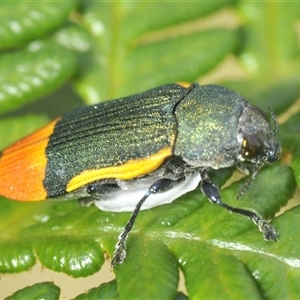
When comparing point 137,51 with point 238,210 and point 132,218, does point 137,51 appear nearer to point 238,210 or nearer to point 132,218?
point 132,218

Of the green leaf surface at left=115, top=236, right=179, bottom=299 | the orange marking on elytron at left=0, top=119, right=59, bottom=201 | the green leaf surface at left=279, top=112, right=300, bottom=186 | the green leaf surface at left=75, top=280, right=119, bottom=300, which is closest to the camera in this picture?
the green leaf surface at left=115, top=236, right=179, bottom=299

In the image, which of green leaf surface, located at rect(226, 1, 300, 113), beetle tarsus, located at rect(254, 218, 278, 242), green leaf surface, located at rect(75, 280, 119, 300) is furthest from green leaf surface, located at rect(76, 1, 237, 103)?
green leaf surface, located at rect(75, 280, 119, 300)

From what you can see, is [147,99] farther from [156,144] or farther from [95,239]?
[95,239]

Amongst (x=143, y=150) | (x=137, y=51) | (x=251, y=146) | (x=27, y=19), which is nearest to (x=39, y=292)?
(x=143, y=150)

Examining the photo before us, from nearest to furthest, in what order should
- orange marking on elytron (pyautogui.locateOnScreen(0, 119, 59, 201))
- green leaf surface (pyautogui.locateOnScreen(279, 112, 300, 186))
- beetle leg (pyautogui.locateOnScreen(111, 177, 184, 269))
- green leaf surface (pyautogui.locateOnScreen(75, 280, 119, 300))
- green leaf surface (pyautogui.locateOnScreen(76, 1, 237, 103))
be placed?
green leaf surface (pyautogui.locateOnScreen(75, 280, 119, 300))
beetle leg (pyautogui.locateOnScreen(111, 177, 184, 269))
green leaf surface (pyautogui.locateOnScreen(279, 112, 300, 186))
orange marking on elytron (pyautogui.locateOnScreen(0, 119, 59, 201))
green leaf surface (pyautogui.locateOnScreen(76, 1, 237, 103))

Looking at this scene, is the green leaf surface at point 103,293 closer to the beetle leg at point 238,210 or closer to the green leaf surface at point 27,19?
the beetle leg at point 238,210

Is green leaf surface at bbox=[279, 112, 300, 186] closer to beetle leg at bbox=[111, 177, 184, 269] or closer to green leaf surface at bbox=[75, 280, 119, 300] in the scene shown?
beetle leg at bbox=[111, 177, 184, 269]
